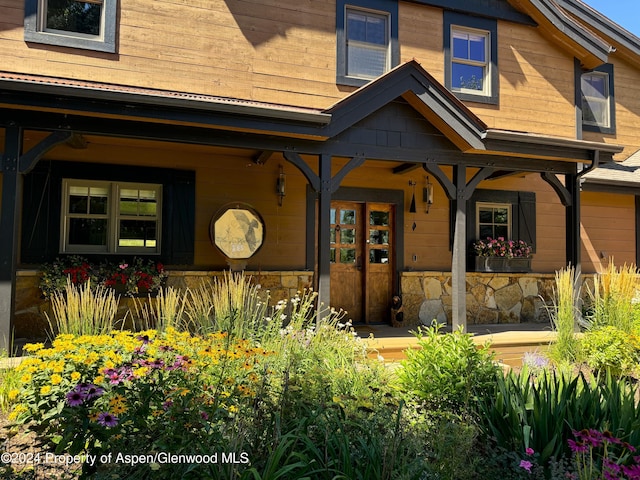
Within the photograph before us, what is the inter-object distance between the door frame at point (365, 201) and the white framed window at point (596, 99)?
13.6ft

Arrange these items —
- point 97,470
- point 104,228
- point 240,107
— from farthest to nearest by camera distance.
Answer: point 104,228 → point 240,107 → point 97,470

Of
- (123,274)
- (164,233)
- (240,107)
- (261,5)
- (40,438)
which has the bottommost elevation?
(40,438)

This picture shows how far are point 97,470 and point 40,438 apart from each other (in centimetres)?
69

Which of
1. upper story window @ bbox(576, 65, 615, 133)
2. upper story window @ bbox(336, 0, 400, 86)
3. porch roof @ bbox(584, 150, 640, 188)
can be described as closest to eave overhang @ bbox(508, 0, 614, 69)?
upper story window @ bbox(576, 65, 615, 133)

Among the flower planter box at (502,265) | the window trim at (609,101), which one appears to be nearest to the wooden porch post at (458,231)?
the flower planter box at (502,265)

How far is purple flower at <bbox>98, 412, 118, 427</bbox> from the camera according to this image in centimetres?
206

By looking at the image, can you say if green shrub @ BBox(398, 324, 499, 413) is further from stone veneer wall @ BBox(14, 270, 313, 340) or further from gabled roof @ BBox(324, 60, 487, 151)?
stone veneer wall @ BBox(14, 270, 313, 340)

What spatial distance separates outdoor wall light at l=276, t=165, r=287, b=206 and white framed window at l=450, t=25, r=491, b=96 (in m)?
3.01

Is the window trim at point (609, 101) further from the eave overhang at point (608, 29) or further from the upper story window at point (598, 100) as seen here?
the eave overhang at point (608, 29)

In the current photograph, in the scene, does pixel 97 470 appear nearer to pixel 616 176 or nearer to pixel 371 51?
pixel 371 51

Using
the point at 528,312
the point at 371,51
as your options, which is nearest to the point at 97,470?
the point at 371,51

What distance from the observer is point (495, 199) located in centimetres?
766

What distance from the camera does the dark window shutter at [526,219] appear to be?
7730mm

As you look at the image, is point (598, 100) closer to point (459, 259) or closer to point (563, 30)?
point (563, 30)
